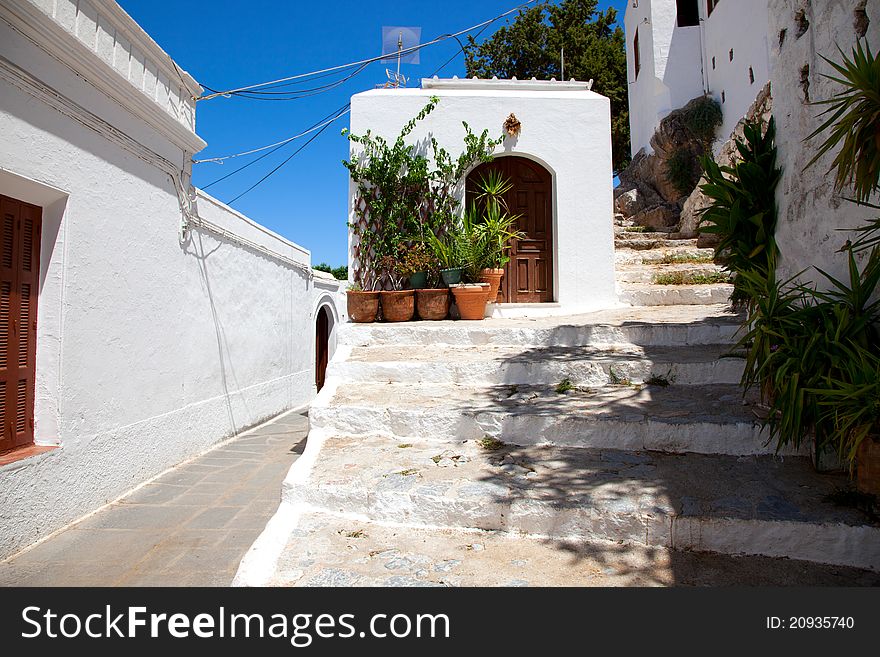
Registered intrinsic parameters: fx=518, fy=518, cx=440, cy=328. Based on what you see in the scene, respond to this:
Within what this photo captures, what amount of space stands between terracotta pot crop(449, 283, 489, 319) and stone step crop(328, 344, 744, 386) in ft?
4.15

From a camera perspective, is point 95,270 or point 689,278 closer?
point 95,270

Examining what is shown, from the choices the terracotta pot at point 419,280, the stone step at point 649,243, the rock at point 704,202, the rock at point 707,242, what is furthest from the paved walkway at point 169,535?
the rock at point 704,202

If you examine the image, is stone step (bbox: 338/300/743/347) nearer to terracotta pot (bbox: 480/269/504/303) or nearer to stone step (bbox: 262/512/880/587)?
terracotta pot (bbox: 480/269/504/303)

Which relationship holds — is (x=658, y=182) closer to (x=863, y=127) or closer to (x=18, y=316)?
(x=863, y=127)

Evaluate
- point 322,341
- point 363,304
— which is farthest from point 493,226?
point 322,341

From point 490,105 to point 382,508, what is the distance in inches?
236

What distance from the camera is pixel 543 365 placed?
4074 millimetres

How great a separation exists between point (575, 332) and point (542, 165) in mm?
3389

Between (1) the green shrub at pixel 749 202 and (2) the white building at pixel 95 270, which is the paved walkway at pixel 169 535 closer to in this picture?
(2) the white building at pixel 95 270

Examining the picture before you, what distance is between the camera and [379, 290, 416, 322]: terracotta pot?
583 cm

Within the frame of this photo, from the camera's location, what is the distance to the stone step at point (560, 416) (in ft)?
9.96

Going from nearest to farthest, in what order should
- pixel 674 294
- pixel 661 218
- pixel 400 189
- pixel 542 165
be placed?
pixel 674 294 → pixel 400 189 → pixel 542 165 → pixel 661 218

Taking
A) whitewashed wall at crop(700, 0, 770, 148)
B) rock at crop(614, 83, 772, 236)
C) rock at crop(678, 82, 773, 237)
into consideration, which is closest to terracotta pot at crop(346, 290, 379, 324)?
rock at crop(678, 82, 773, 237)

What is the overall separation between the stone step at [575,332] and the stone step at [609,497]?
1.70 m
